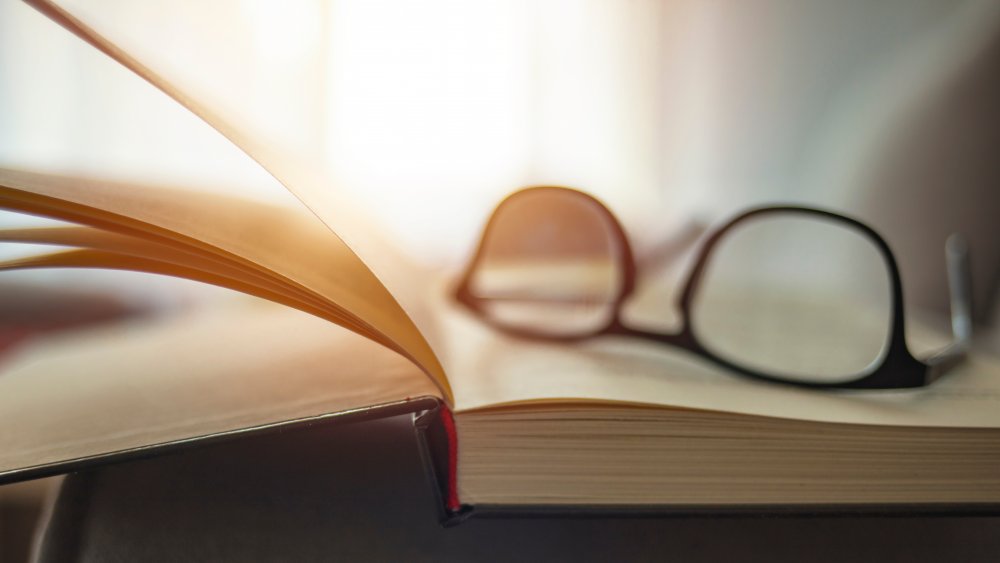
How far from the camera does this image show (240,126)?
0.34 m

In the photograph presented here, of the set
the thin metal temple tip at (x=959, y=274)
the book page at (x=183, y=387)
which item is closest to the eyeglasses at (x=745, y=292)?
the thin metal temple tip at (x=959, y=274)

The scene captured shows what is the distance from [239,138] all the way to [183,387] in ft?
0.42

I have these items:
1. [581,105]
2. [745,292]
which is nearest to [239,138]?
[745,292]

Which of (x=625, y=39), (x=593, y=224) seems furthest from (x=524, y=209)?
(x=625, y=39)

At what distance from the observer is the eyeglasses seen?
1.38 feet

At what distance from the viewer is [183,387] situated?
13.3 inches

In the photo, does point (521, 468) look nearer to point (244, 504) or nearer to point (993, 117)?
point (244, 504)

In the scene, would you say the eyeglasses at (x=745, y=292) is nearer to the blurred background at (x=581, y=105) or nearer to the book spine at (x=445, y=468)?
the blurred background at (x=581, y=105)

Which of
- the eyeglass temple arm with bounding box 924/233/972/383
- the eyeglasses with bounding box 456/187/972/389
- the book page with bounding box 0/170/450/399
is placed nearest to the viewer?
the book page with bounding box 0/170/450/399

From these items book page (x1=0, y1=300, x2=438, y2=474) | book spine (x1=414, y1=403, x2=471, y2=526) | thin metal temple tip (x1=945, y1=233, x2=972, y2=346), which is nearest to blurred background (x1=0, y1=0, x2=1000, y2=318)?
thin metal temple tip (x1=945, y1=233, x2=972, y2=346)

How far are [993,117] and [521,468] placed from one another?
0.71 meters

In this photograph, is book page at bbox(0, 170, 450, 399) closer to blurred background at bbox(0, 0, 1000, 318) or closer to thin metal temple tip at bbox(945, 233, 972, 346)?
blurred background at bbox(0, 0, 1000, 318)

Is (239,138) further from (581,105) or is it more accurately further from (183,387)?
(581,105)

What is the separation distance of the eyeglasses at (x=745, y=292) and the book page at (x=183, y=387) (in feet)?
0.50
